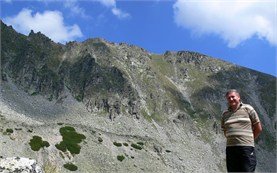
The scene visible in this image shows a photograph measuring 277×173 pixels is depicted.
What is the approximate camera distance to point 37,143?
274 feet

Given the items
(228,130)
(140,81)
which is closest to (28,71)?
(140,81)

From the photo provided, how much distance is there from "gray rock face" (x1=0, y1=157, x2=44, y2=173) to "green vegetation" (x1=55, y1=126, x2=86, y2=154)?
74.8m

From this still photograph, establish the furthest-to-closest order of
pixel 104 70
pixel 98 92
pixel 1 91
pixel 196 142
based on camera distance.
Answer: pixel 104 70 < pixel 98 92 < pixel 196 142 < pixel 1 91

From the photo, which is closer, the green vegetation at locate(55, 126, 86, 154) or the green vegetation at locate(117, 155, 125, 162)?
the green vegetation at locate(55, 126, 86, 154)

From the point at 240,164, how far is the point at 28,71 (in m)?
160

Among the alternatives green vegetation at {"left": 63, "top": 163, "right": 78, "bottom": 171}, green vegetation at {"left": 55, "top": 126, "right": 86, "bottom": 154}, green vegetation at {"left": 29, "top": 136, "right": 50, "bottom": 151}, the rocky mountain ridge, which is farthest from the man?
the rocky mountain ridge

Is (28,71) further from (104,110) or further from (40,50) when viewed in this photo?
(104,110)

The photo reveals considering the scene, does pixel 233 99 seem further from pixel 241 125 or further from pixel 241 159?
pixel 241 159

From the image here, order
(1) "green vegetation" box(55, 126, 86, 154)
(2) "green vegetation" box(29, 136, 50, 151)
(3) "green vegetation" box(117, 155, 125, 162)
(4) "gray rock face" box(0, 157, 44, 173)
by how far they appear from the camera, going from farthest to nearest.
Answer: (3) "green vegetation" box(117, 155, 125, 162), (1) "green vegetation" box(55, 126, 86, 154), (2) "green vegetation" box(29, 136, 50, 151), (4) "gray rock face" box(0, 157, 44, 173)

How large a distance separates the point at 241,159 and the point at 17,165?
20.1ft

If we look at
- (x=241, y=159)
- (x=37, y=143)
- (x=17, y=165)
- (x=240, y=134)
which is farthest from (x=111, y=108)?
(x=241, y=159)

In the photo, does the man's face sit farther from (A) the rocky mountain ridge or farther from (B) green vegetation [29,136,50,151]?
(A) the rocky mountain ridge

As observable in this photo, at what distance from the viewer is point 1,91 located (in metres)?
143

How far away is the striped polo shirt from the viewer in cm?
1254
